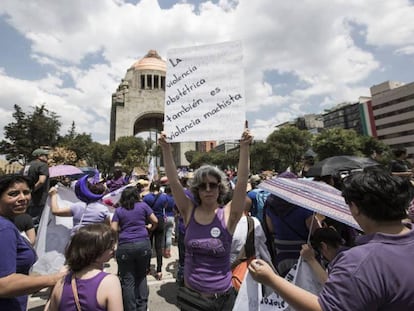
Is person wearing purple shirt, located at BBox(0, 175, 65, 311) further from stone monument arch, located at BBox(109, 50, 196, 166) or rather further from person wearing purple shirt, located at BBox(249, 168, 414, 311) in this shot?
stone monument arch, located at BBox(109, 50, 196, 166)

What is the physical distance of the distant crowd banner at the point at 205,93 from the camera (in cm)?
232

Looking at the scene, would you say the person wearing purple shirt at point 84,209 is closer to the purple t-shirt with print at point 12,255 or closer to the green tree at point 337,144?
the purple t-shirt with print at point 12,255

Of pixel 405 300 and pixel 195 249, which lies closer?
pixel 405 300

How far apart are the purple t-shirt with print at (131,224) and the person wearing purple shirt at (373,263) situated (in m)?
2.67

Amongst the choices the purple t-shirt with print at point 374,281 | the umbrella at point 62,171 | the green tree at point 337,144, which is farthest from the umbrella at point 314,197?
the green tree at point 337,144

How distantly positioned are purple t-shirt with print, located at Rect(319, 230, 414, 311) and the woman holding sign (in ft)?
3.51

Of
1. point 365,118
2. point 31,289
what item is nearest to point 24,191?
point 31,289

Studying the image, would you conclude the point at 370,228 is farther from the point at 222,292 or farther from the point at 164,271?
the point at 164,271

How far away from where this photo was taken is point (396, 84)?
78625mm

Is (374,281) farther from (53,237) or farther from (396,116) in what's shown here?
(396,116)

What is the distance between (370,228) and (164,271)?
17.6ft

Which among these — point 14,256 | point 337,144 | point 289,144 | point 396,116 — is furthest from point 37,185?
point 396,116

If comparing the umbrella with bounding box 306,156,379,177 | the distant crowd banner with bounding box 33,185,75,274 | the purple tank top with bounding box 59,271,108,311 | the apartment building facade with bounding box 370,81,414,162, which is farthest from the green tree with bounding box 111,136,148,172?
the apartment building facade with bounding box 370,81,414,162

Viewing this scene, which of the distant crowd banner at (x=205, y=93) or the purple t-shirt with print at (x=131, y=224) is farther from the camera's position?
the purple t-shirt with print at (x=131, y=224)
